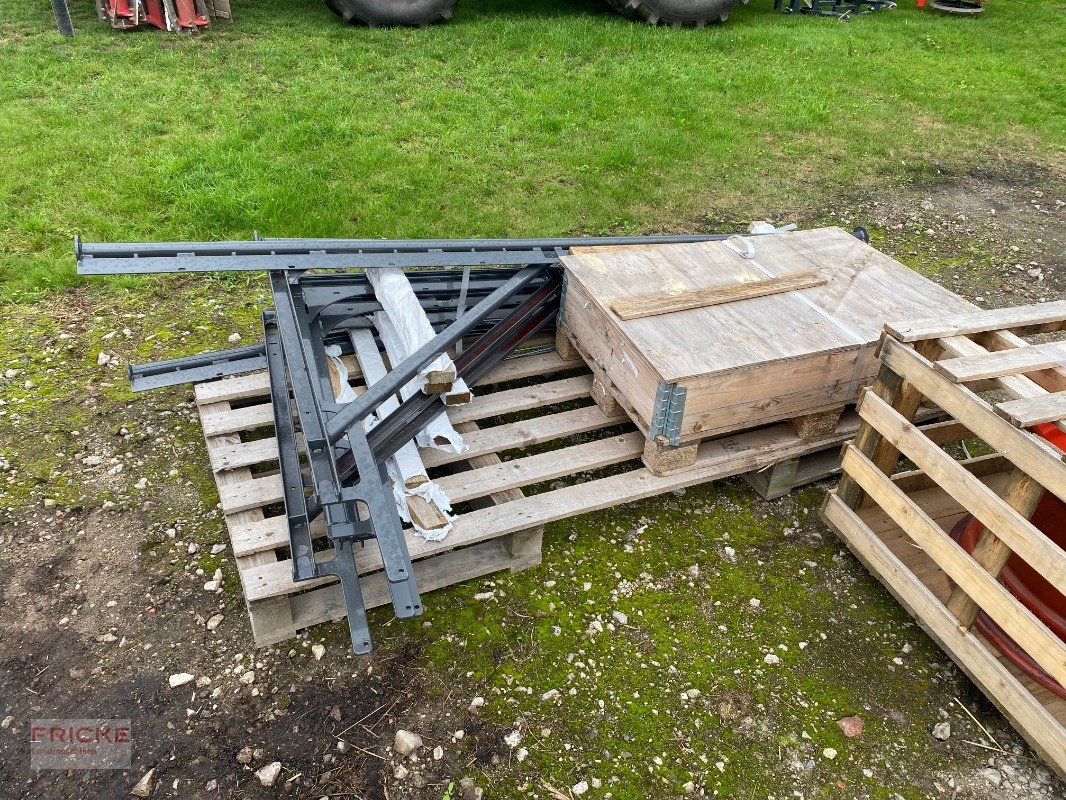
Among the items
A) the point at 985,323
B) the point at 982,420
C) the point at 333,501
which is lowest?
the point at 333,501

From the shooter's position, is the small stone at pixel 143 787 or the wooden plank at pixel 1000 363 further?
the wooden plank at pixel 1000 363

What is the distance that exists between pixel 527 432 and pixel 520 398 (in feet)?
0.88

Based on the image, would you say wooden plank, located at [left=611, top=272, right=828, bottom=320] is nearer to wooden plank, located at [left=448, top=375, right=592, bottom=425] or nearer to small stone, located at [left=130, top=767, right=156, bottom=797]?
wooden plank, located at [left=448, top=375, right=592, bottom=425]

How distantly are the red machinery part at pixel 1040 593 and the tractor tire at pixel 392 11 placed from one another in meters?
7.79

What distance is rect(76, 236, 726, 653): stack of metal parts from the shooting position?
2.69 m

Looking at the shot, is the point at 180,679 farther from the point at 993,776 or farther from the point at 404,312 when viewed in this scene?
the point at 993,776

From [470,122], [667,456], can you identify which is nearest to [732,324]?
[667,456]

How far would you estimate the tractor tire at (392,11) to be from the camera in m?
8.29

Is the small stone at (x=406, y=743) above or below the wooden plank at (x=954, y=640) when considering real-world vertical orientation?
below

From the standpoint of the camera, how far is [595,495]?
3.24 meters

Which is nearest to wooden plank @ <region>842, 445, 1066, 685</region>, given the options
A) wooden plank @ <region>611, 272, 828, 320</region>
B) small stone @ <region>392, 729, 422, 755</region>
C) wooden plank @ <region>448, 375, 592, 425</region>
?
wooden plank @ <region>611, 272, 828, 320</region>

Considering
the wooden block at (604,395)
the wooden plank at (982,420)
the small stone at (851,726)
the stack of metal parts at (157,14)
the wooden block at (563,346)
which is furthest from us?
the stack of metal parts at (157,14)

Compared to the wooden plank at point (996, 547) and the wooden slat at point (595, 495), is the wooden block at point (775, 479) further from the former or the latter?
the wooden plank at point (996, 547)

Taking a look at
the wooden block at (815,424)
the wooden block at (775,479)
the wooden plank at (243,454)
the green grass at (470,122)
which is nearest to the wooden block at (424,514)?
the wooden plank at (243,454)
